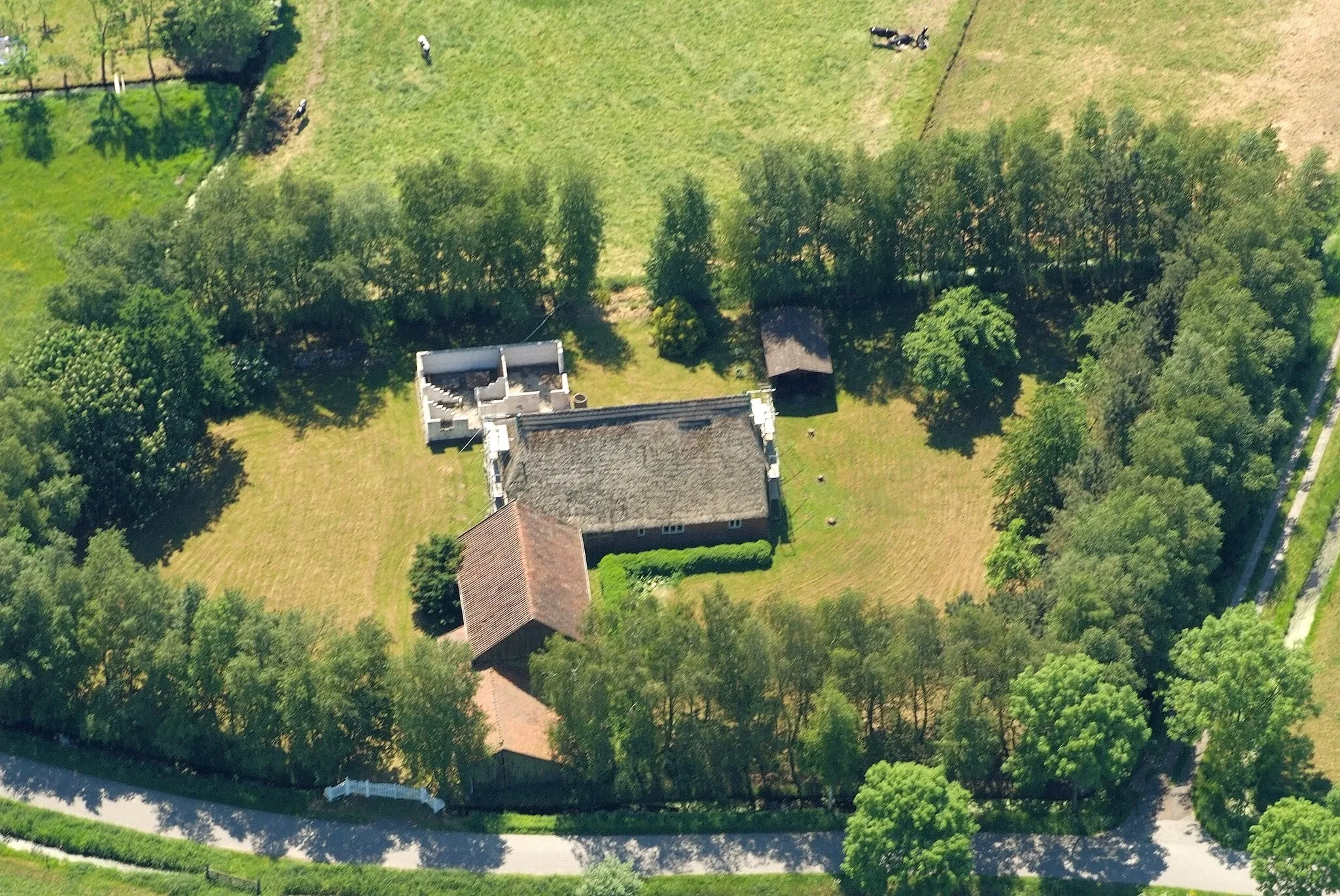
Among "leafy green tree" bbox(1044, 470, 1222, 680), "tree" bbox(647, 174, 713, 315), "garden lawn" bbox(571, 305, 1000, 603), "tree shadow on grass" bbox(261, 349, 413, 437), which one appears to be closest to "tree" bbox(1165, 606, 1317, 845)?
"leafy green tree" bbox(1044, 470, 1222, 680)

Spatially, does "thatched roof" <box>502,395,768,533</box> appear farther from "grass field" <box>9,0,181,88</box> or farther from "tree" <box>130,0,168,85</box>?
"grass field" <box>9,0,181,88</box>

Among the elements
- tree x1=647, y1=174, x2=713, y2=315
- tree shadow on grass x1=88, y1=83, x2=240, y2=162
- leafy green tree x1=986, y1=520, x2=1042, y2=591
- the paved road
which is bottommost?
the paved road

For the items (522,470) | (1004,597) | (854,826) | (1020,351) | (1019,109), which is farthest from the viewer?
(1019,109)

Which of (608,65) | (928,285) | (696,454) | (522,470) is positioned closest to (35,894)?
(522,470)

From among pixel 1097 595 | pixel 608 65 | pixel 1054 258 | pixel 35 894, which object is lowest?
Result: pixel 35 894

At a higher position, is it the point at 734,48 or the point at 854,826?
the point at 734,48

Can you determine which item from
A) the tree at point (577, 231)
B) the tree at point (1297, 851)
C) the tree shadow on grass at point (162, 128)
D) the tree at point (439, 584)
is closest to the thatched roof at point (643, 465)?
the tree at point (439, 584)

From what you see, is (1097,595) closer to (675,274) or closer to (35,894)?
(675,274)

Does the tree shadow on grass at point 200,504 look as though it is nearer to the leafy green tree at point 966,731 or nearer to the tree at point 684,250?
the tree at point 684,250

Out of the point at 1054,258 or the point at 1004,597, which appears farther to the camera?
the point at 1054,258
